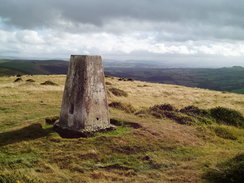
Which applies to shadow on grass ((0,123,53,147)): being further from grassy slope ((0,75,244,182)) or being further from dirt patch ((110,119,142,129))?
dirt patch ((110,119,142,129))

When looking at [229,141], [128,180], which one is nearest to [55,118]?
[128,180]

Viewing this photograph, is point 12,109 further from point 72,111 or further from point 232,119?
point 232,119

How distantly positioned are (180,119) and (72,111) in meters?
8.22

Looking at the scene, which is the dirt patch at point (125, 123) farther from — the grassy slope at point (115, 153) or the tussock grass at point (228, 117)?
the tussock grass at point (228, 117)

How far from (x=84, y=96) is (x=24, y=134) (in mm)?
3729

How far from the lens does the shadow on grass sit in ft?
36.4

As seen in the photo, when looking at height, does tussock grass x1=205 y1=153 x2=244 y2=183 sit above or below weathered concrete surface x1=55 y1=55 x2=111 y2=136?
below

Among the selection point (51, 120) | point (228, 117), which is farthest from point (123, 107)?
point (228, 117)

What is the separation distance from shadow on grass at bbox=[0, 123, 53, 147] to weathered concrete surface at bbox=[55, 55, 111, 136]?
1.16 meters

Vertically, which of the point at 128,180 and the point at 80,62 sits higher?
the point at 80,62

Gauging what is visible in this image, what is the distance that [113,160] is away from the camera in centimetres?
979

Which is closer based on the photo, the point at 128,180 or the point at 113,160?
the point at 128,180

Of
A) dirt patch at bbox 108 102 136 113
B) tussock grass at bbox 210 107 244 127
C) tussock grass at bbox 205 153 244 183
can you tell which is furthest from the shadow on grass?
tussock grass at bbox 210 107 244 127

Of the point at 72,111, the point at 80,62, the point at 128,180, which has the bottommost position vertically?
the point at 128,180
